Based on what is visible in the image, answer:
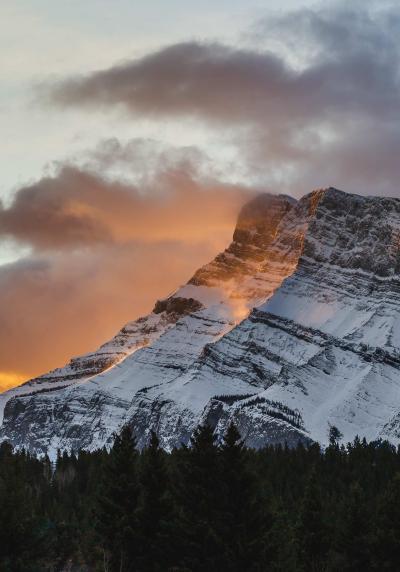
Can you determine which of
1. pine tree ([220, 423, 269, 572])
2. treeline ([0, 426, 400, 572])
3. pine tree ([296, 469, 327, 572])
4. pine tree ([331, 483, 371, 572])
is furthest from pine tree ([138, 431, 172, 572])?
pine tree ([296, 469, 327, 572])

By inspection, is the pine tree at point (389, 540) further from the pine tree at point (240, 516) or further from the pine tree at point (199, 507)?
the pine tree at point (199, 507)

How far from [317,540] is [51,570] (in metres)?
39.6

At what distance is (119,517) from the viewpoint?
116688 mm

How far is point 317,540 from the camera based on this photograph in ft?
461

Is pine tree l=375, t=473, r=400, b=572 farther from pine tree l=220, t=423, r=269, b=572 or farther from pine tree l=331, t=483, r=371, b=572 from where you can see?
pine tree l=220, t=423, r=269, b=572

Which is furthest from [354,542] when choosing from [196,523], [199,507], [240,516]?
[196,523]

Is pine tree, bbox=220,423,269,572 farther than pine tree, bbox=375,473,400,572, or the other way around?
pine tree, bbox=375,473,400,572

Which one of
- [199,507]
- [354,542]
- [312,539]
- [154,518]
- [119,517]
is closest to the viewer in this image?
[199,507]

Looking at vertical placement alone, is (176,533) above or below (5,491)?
below

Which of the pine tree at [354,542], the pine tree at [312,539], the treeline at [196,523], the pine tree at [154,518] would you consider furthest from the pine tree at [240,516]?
the pine tree at [312,539]

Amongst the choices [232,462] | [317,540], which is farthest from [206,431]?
[317,540]

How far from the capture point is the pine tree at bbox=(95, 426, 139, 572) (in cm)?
11525

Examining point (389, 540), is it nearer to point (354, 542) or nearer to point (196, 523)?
point (354, 542)

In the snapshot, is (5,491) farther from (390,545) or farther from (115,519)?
(390,545)
